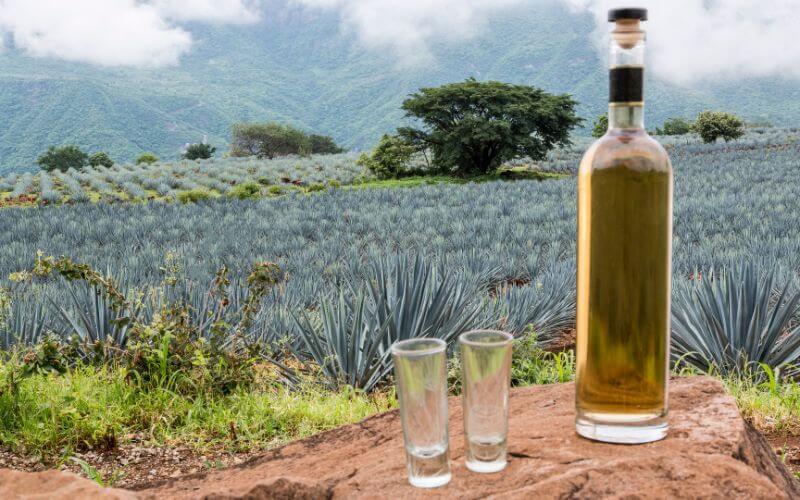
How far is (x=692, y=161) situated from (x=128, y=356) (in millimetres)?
23884

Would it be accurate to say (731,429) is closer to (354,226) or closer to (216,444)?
(216,444)

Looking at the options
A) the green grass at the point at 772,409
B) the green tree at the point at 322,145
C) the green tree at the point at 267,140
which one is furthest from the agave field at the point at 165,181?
the green tree at the point at 322,145

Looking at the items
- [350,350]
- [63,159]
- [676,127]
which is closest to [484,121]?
[350,350]

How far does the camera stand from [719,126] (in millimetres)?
40156

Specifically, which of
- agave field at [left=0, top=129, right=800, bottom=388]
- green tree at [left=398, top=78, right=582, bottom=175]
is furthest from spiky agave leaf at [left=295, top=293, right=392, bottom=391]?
green tree at [left=398, top=78, right=582, bottom=175]

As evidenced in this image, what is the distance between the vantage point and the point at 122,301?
159 inches

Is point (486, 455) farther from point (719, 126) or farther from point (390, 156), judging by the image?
point (719, 126)

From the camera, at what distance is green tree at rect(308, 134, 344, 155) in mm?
69706

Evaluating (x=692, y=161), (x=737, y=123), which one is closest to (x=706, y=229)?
(x=692, y=161)

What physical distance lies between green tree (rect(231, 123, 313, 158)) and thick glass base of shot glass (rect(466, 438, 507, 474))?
64572 millimetres

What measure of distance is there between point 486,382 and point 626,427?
33 cm

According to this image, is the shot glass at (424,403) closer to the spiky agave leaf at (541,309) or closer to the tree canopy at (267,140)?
the spiky agave leaf at (541,309)

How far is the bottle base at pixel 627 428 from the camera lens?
141cm

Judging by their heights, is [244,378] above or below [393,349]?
below
